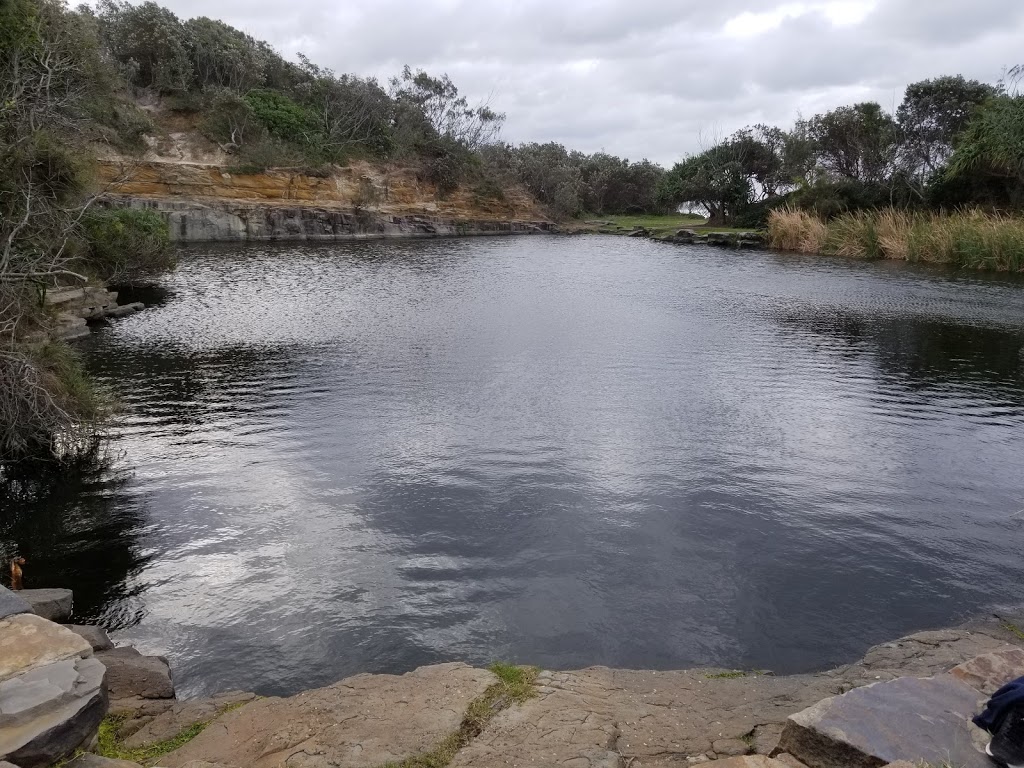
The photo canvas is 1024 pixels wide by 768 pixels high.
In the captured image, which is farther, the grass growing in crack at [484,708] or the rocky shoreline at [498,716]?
the grass growing in crack at [484,708]

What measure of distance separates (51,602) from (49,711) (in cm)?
299

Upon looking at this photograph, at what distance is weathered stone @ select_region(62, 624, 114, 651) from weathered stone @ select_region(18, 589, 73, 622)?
1.21ft

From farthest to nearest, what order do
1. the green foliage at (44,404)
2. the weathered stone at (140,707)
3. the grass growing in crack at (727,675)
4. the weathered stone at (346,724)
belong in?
the green foliage at (44,404), the grass growing in crack at (727,675), the weathered stone at (140,707), the weathered stone at (346,724)

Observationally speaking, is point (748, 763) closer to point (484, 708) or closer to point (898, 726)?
point (898, 726)

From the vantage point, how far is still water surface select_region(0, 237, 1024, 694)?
6863mm

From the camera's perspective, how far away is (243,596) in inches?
290

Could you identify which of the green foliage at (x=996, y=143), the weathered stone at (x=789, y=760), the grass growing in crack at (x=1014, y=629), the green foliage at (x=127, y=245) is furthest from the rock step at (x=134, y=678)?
the green foliage at (x=996, y=143)

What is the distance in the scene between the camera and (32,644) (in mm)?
4719

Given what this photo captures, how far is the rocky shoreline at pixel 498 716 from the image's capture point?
13.3 ft

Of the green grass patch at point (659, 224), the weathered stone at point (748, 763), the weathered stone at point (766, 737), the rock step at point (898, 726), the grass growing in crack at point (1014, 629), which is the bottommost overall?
the grass growing in crack at point (1014, 629)

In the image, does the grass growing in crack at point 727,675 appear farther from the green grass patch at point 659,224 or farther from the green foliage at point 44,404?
the green grass patch at point 659,224

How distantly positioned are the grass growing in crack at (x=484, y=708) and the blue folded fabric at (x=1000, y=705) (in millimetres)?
2810

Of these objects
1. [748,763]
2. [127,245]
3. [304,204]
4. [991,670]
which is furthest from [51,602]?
[304,204]

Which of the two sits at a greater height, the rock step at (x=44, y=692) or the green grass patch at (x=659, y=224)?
the green grass patch at (x=659, y=224)
